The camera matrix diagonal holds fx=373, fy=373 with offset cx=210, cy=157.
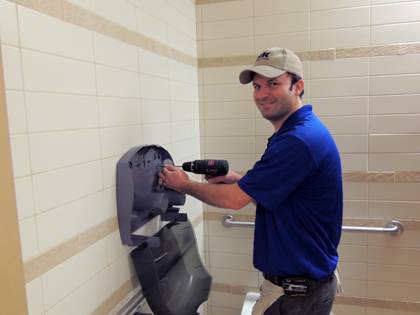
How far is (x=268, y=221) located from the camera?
4.91 feet

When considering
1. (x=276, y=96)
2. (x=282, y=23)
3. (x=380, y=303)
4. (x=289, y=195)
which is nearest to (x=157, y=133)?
(x=276, y=96)

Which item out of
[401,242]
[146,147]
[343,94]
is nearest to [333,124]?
[343,94]

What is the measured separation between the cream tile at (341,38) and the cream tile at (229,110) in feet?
1.73

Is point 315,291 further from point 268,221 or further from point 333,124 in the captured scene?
point 333,124

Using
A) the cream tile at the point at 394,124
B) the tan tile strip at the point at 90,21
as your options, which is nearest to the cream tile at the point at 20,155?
the tan tile strip at the point at 90,21

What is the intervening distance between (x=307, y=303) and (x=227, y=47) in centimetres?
158

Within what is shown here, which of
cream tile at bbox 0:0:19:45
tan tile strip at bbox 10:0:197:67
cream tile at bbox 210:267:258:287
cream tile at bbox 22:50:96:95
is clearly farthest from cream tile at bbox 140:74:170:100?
cream tile at bbox 210:267:258:287

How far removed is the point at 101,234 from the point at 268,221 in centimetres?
64

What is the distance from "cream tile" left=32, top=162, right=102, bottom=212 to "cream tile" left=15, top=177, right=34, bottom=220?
0.02 m

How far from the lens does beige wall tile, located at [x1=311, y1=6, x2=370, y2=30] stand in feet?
6.99

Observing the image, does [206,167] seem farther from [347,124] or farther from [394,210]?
[394,210]

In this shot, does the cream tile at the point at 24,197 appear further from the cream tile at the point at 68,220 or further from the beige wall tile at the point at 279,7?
the beige wall tile at the point at 279,7

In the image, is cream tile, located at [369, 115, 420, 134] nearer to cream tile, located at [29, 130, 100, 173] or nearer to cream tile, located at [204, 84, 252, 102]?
cream tile, located at [204, 84, 252, 102]

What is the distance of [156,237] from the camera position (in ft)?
5.20
